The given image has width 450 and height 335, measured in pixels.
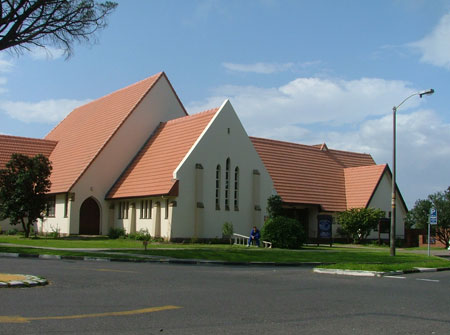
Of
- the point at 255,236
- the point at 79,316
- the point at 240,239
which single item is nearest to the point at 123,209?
the point at 240,239

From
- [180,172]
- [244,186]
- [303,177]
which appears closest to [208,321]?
[180,172]

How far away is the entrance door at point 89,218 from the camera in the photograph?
40.6 metres

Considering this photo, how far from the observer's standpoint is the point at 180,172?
117ft

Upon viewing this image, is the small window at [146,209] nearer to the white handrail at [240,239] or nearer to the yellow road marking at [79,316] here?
the white handrail at [240,239]

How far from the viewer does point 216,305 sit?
10352mm

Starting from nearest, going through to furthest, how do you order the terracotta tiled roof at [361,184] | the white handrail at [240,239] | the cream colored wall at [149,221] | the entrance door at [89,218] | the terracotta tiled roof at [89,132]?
the cream colored wall at [149,221], the white handrail at [240,239], the entrance door at [89,218], the terracotta tiled roof at [89,132], the terracotta tiled roof at [361,184]

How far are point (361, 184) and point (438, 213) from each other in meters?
6.78

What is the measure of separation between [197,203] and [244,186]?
446 cm

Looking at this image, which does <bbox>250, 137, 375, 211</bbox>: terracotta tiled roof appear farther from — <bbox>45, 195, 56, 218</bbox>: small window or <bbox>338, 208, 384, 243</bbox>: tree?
<bbox>45, 195, 56, 218</bbox>: small window

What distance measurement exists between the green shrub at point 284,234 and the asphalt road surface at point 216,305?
16701 mm

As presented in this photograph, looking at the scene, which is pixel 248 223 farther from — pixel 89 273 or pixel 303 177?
pixel 89 273

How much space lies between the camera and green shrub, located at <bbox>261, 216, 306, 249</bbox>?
33031 millimetres

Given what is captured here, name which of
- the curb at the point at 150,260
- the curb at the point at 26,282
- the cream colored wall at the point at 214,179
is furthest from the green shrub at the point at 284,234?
the curb at the point at 26,282

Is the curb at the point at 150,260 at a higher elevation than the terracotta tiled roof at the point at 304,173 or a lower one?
lower
